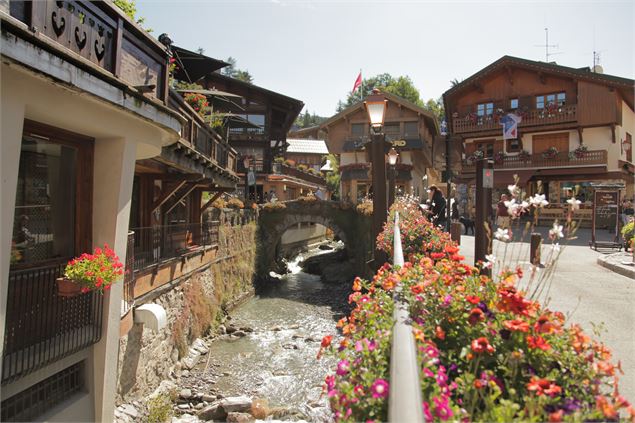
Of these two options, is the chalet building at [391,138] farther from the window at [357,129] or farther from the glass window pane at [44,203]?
the glass window pane at [44,203]

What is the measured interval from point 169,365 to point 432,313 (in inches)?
440

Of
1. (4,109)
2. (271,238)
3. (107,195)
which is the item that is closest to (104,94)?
(4,109)

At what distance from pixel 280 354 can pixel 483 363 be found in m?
13.6

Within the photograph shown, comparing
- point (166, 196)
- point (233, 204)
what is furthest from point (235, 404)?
point (233, 204)

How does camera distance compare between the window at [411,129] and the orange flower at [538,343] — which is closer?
the orange flower at [538,343]

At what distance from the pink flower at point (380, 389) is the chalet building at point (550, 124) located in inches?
989

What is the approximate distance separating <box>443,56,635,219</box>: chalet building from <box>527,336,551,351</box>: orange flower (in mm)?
24643

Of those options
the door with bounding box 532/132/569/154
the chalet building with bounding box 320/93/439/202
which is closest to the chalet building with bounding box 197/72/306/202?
the chalet building with bounding box 320/93/439/202

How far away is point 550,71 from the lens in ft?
90.1

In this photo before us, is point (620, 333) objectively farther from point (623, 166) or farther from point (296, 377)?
point (623, 166)

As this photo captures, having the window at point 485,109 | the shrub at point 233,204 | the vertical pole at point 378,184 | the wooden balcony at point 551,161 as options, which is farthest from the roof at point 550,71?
the vertical pole at point 378,184

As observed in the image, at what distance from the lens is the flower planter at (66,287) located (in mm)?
5758

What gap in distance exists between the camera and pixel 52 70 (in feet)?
14.7

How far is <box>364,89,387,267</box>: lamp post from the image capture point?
6.55 m
